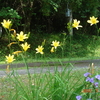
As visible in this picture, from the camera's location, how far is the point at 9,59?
7.15 feet

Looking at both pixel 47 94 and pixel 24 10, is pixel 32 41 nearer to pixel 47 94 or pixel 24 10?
pixel 24 10

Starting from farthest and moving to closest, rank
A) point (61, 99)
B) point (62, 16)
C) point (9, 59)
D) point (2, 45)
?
point (62, 16)
point (2, 45)
point (61, 99)
point (9, 59)

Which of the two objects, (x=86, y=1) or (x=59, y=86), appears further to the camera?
(x=86, y=1)

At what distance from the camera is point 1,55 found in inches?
454

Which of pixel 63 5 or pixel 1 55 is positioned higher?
pixel 63 5

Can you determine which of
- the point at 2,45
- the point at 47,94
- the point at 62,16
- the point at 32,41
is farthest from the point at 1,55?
the point at 47,94

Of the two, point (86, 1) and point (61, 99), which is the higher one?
point (86, 1)

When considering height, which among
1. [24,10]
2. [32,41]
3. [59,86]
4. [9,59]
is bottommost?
[59,86]

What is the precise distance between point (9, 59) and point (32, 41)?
1250 centimetres

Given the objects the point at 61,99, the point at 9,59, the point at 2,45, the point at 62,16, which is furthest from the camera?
the point at 62,16

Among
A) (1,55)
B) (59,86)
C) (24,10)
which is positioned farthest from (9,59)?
(24,10)

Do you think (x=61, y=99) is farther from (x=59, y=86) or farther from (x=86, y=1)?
(x=86, y=1)

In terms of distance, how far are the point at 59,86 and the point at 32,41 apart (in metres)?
12.4

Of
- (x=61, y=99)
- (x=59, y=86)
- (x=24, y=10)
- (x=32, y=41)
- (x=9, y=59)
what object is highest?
(x=24, y=10)
